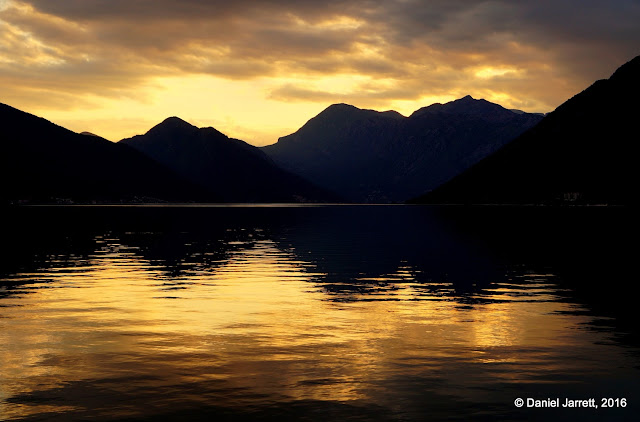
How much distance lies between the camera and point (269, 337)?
30.0 meters

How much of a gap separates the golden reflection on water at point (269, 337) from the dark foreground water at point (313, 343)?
0.32 ft

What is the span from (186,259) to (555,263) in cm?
3580

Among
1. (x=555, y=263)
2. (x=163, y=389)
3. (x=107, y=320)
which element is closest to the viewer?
(x=163, y=389)

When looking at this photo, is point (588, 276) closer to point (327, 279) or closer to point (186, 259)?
point (327, 279)

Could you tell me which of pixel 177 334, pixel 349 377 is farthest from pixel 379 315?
pixel 349 377

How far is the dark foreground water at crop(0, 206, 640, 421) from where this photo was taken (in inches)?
796

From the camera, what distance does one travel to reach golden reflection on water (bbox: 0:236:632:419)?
2280 centimetres

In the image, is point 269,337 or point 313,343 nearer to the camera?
point 313,343

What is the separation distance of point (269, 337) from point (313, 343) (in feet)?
7.69

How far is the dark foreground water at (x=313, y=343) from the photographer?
2022 centimetres

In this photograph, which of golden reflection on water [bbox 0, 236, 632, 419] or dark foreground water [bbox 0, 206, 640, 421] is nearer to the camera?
dark foreground water [bbox 0, 206, 640, 421]

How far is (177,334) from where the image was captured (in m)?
30.6

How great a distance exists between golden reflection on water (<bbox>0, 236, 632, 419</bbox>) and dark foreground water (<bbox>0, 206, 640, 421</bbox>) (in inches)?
3.8

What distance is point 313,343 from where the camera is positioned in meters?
28.6
